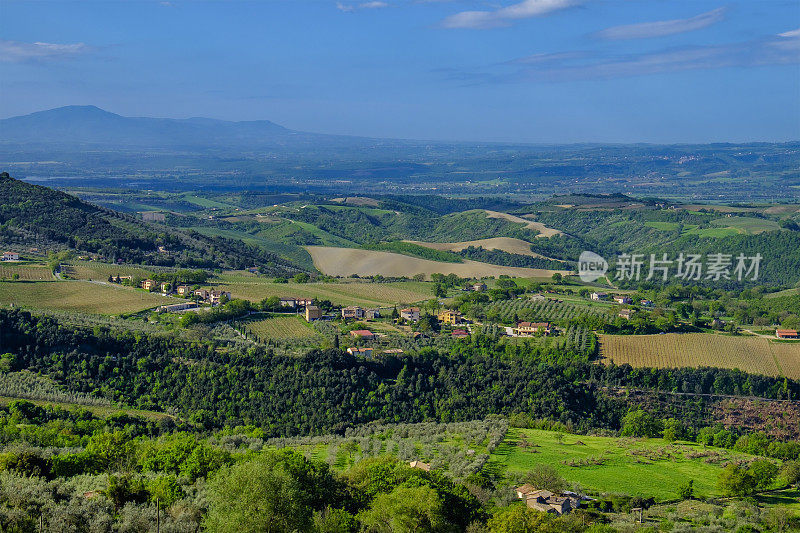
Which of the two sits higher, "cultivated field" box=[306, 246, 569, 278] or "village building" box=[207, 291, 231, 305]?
"village building" box=[207, 291, 231, 305]

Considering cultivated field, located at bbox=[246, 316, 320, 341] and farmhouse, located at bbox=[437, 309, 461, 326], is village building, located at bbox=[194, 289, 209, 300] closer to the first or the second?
cultivated field, located at bbox=[246, 316, 320, 341]

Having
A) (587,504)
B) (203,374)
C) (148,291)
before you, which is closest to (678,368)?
(587,504)

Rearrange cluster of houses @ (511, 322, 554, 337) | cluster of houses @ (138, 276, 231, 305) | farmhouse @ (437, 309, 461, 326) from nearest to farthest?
1. cluster of houses @ (511, 322, 554, 337)
2. farmhouse @ (437, 309, 461, 326)
3. cluster of houses @ (138, 276, 231, 305)

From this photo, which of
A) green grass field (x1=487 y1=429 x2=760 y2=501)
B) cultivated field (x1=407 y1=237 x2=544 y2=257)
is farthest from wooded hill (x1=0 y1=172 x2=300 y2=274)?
green grass field (x1=487 y1=429 x2=760 y2=501)

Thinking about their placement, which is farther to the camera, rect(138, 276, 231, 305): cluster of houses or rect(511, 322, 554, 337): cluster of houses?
rect(138, 276, 231, 305): cluster of houses

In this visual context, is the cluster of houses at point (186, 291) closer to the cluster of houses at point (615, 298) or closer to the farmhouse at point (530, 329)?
the farmhouse at point (530, 329)

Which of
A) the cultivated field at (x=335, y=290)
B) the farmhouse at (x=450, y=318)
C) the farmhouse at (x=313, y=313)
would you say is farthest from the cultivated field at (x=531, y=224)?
the farmhouse at (x=313, y=313)

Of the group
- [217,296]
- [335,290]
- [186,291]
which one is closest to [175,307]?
[217,296]
